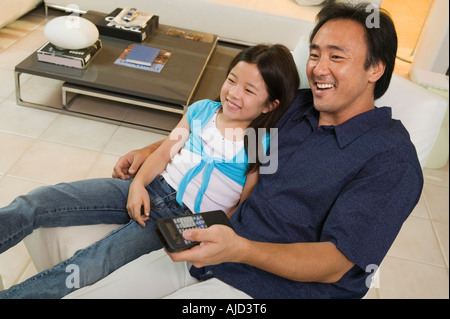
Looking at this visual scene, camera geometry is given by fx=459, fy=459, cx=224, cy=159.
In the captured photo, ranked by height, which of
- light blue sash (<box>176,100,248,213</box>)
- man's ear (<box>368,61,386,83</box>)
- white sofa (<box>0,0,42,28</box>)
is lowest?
white sofa (<box>0,0,42,28</box>)

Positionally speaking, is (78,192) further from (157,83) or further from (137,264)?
(157,83)

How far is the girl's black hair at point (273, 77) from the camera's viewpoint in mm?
1414

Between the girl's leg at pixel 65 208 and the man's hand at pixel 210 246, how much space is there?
41cm

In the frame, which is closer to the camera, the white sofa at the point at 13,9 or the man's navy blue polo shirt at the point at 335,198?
the man's navy blue polo shirt at the point at 335,198

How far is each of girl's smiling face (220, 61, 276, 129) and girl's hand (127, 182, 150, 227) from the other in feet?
1.19

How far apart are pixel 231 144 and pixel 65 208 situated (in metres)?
0.53

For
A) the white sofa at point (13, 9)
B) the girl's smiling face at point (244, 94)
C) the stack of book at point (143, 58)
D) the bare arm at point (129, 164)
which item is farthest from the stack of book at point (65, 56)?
the girl's smiling face at point (244, 94)

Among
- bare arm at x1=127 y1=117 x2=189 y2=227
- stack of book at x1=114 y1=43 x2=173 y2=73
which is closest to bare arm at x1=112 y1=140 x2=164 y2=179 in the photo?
bare arm at x1=127 y1=117 x2=189 y2=227

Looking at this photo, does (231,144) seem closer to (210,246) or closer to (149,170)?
(149,170)

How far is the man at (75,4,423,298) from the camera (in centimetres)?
107

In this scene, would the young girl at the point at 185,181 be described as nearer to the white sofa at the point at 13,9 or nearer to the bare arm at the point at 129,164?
the bare arm at the point at 129,164

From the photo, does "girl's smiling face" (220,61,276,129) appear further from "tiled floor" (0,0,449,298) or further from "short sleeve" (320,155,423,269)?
"tiled floor" (0,0,449,298)

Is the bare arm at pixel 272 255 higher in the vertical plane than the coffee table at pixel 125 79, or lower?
higher

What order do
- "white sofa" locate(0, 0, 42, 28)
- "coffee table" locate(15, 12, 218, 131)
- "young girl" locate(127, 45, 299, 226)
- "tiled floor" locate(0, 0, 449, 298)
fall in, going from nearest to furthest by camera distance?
"young girl" locate(127, 45, 299, 226), "tiled floor" locate(0, 0, 449, 298), "coffee table" locate(15, 12, 218, 131), "white sofa" locate(0, 0, 42, 28)
